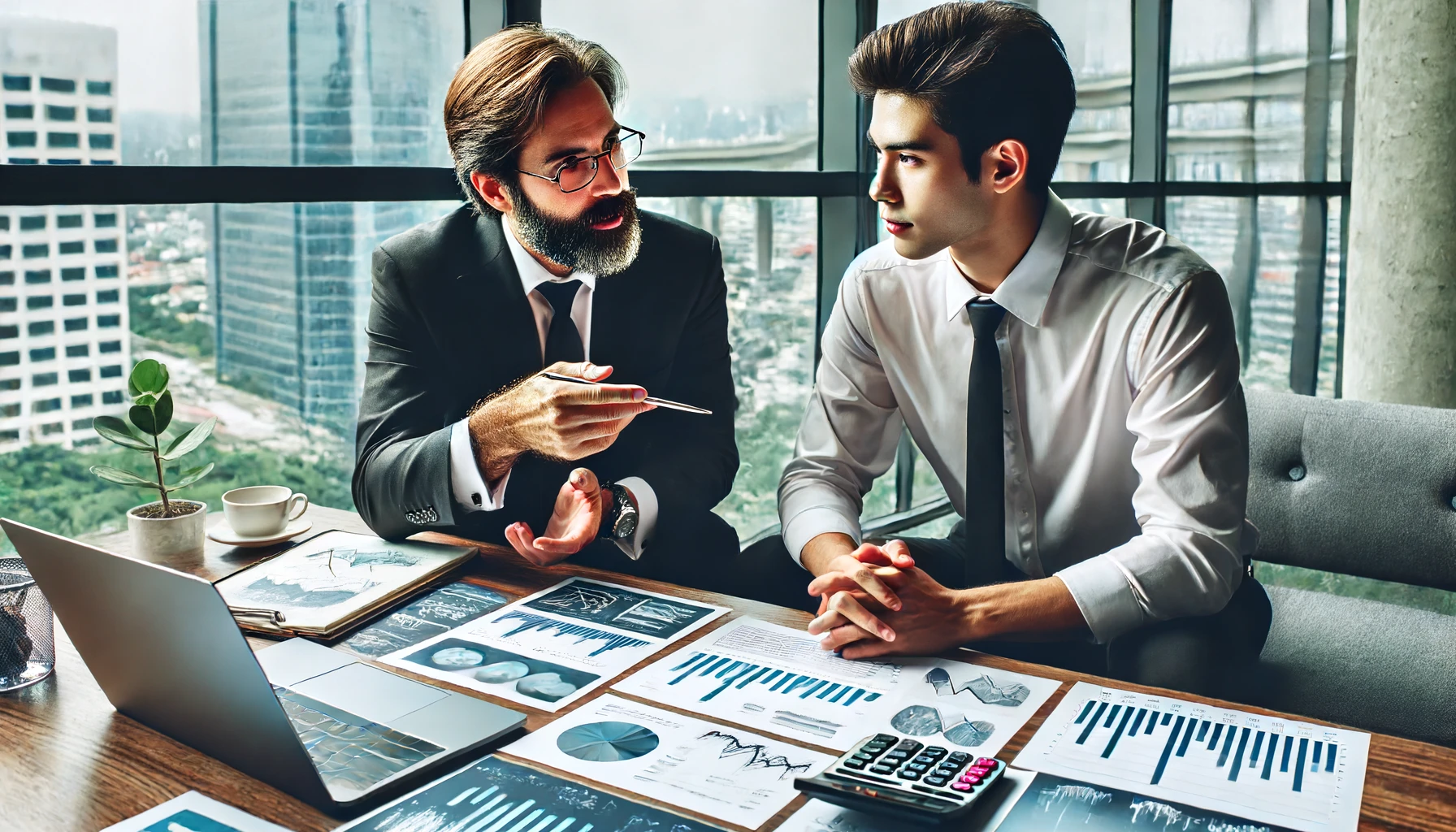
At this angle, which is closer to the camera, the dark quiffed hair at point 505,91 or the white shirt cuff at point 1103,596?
the white shirt cuff at point 1103,596

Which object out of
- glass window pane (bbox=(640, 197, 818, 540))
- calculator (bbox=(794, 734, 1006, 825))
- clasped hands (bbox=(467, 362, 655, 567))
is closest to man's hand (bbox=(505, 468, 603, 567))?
clasped hands (bbox=(467, 362, 655, 567))

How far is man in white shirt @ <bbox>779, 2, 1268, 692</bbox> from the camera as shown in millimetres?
1729

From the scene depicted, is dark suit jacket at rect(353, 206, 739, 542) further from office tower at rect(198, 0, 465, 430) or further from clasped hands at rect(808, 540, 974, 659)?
clasped hands at rect(808, 540, 974, 659)

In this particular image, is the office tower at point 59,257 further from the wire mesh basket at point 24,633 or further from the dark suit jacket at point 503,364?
the wire mesh basket at point 24,633

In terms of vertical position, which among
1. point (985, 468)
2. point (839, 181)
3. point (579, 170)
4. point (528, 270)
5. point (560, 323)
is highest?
point (839, 181)

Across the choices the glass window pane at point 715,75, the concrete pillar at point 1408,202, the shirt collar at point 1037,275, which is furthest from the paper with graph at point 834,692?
the concrete pillar at point 1408,202

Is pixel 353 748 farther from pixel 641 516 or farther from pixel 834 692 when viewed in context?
pixel 641 516

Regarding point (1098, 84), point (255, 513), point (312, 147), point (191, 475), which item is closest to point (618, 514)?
point (255, 513)

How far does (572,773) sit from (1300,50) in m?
6.34

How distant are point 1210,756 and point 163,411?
4.97ft

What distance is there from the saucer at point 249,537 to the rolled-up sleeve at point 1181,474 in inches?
48.6

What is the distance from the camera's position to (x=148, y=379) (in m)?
1.67

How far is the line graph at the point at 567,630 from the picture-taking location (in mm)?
1330

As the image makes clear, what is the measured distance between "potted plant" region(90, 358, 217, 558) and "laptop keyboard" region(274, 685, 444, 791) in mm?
652
